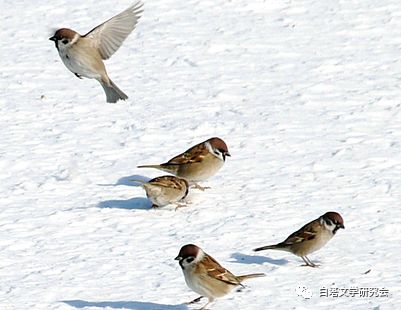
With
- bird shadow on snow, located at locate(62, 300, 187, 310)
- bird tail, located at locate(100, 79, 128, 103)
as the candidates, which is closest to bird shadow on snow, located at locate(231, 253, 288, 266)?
bird shadow on snow, located at locate(62, 300, 187, 310)

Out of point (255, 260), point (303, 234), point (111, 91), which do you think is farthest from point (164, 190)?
point (303, 234)

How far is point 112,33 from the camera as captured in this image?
885 centimetres

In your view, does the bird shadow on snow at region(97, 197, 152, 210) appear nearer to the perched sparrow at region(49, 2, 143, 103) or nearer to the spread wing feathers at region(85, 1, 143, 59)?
the perched sparrow at region(49, 2, 143, 103)

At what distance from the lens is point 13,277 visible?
25.0 feet

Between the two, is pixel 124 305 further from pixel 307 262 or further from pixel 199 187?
pixel 199 187

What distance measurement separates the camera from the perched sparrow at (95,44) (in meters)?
8.58

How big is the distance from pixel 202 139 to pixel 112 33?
1.83m

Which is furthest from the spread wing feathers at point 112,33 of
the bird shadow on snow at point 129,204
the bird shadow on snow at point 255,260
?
the bird shadow on snow at point 255,260

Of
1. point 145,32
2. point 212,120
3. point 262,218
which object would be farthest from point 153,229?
point 145,32

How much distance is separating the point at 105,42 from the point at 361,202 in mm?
2434

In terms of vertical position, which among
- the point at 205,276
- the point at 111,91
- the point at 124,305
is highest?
the point at 111,91

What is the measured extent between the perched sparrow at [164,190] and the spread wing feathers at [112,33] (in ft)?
3.61

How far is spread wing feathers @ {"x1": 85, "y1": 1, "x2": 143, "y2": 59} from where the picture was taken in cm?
877

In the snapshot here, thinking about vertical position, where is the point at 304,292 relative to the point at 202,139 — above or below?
above
